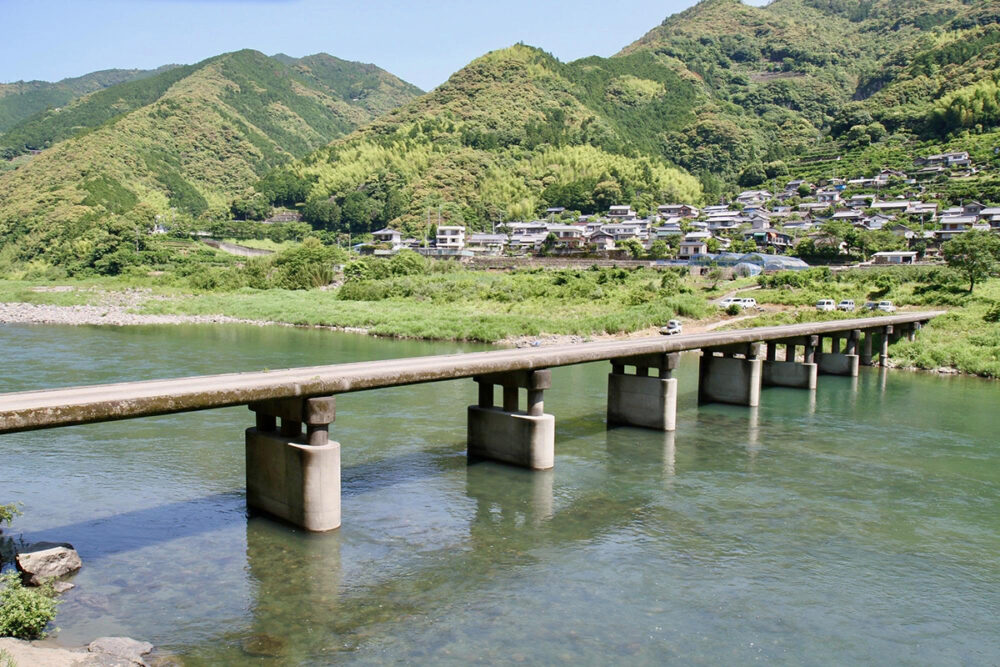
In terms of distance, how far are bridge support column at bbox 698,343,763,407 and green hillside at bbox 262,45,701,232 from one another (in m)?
93.8

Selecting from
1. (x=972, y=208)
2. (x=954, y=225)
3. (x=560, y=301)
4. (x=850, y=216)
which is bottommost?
(x=560, y=301)

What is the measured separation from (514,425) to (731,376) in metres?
13.2

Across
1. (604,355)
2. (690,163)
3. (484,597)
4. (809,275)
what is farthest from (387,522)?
(690,163)

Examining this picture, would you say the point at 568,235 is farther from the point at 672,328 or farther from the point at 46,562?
the point at 46,562

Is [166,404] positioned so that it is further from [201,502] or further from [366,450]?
[366,450]

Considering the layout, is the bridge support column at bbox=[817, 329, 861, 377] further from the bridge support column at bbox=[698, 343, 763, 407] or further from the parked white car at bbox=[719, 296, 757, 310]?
the parked white car at bbox=[719, 296, 757, 310]

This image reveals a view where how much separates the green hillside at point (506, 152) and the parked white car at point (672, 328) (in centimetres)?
7747

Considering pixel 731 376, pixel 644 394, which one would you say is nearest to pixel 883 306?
pixel 731 376

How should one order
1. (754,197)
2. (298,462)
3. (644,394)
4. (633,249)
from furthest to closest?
(754,197)
(633,249)
(644,394)
(298,462)

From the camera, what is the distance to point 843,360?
39.4 m

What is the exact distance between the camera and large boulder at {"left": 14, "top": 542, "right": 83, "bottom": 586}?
39.1 feet

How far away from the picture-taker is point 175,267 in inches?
3381

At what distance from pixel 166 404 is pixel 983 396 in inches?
1265

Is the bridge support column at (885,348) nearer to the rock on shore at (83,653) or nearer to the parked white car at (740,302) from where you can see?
the parked white car at (740,302)
